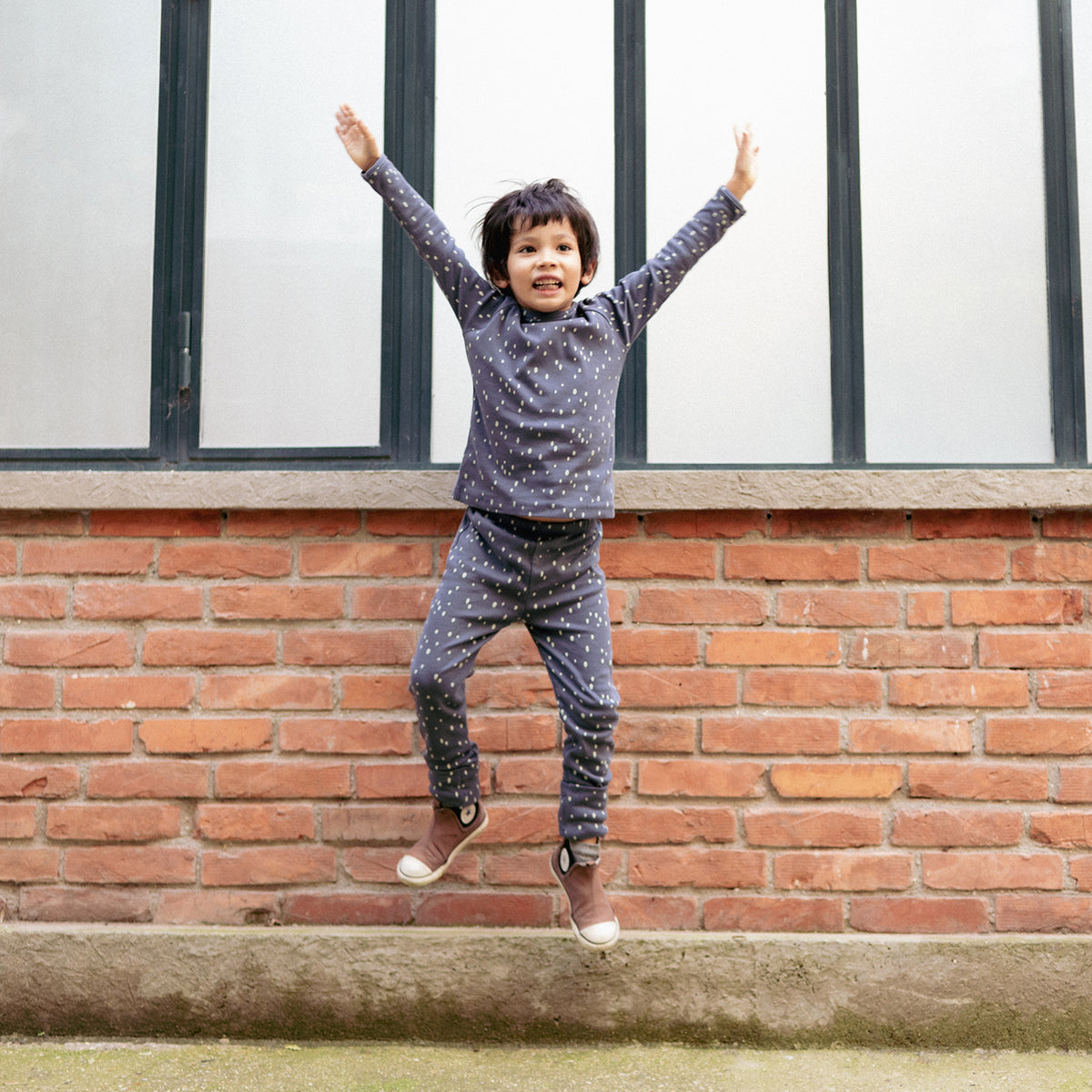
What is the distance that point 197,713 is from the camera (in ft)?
8.34

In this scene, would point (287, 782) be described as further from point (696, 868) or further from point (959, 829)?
point (959, 829)

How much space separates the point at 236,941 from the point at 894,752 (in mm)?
1663

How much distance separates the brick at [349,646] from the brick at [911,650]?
1119 mm

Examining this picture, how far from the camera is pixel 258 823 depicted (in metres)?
2.51

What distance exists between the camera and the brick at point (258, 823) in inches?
Answer: 98.8

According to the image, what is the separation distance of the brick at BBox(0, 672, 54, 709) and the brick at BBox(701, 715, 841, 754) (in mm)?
1644

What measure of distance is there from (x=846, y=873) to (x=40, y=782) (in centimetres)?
201

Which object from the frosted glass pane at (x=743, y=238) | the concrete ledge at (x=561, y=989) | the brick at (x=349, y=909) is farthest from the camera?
the frosted glass pane at (x=743, y=238)

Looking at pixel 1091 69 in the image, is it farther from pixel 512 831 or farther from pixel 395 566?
pixel 512 831

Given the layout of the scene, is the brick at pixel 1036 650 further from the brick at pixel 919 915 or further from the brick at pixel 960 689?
the brick at pixel 919 915

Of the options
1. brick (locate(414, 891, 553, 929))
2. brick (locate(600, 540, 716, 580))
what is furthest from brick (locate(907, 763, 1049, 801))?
brick (locate(414, 891, 553, 929))

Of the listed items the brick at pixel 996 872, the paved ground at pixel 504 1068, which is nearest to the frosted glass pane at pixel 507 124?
the paved ground at pixel 504 1068

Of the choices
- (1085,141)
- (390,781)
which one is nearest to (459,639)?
(390,781)

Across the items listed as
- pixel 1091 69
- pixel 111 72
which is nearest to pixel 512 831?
pixel 111 72
